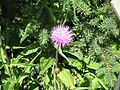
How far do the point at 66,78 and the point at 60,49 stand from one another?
0.19 meters

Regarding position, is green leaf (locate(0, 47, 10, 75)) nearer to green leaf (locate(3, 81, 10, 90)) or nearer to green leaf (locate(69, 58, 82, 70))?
green leaf (locate(3, 81, 10, 90))

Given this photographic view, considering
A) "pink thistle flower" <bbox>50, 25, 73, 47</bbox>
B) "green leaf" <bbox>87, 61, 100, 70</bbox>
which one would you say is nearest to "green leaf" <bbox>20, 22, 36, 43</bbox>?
"pink thistle flower" <bbox>50, 25, 73, 47</bbox>

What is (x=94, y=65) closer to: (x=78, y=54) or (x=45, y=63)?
(x=78, y=54)

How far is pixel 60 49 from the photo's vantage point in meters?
1.73

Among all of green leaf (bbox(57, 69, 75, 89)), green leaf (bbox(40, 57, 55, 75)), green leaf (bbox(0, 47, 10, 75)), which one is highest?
green leaf (bbox(0, 47, 10, 75))

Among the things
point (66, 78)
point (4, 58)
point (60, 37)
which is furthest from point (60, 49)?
point (4, 58)

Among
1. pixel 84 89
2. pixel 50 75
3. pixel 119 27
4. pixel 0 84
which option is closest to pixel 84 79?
pixel 84 89

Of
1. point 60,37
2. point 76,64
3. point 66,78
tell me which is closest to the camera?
point 60,37

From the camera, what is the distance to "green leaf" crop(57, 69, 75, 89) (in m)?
1.80

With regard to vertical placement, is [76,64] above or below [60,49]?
below

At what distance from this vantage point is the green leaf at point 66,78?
1.80 metres

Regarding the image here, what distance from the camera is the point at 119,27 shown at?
1.92m

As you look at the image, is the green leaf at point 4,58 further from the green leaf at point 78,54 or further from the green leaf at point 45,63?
the green leaf at point 78,54

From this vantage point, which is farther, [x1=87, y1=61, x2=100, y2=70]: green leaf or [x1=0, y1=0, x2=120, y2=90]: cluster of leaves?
[x1=87, y1=61, x2=100, y2=70]: green leaf
